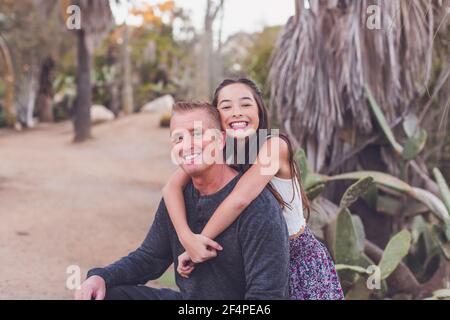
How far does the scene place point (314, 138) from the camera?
4512 mm

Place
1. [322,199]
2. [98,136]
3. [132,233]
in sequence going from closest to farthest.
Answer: [322,199] → [132,233] → [98,136]

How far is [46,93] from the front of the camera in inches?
861

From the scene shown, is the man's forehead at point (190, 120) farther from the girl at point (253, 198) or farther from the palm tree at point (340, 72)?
the palm tree at point (340, 72)

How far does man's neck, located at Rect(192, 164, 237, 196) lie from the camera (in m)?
1.66

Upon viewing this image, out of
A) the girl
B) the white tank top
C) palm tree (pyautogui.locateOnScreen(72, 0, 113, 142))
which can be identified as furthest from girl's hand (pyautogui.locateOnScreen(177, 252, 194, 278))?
palm tree (pyautogui.locateOnScreen(72, 0, 113, 142))

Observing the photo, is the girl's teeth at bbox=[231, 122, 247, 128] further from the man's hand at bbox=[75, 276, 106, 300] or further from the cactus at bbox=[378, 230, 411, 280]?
the cactus at bbox=[378, 230, 411, 280]

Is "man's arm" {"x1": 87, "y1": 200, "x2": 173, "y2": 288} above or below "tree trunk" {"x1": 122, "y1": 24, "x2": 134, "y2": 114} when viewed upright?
above

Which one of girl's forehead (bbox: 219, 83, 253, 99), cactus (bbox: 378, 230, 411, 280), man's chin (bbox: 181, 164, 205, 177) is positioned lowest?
cactus (bbox: 378, 230, 411, 280)

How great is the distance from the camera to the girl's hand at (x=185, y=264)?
1.68m

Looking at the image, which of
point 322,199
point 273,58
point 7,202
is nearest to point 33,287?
point 322,199

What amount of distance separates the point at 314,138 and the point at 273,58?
0.69 metres

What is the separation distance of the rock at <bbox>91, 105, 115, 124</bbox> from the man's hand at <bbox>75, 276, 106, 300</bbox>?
19679mm

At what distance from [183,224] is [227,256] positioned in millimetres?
140

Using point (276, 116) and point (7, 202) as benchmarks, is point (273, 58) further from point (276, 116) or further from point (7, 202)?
point (7, 202)
